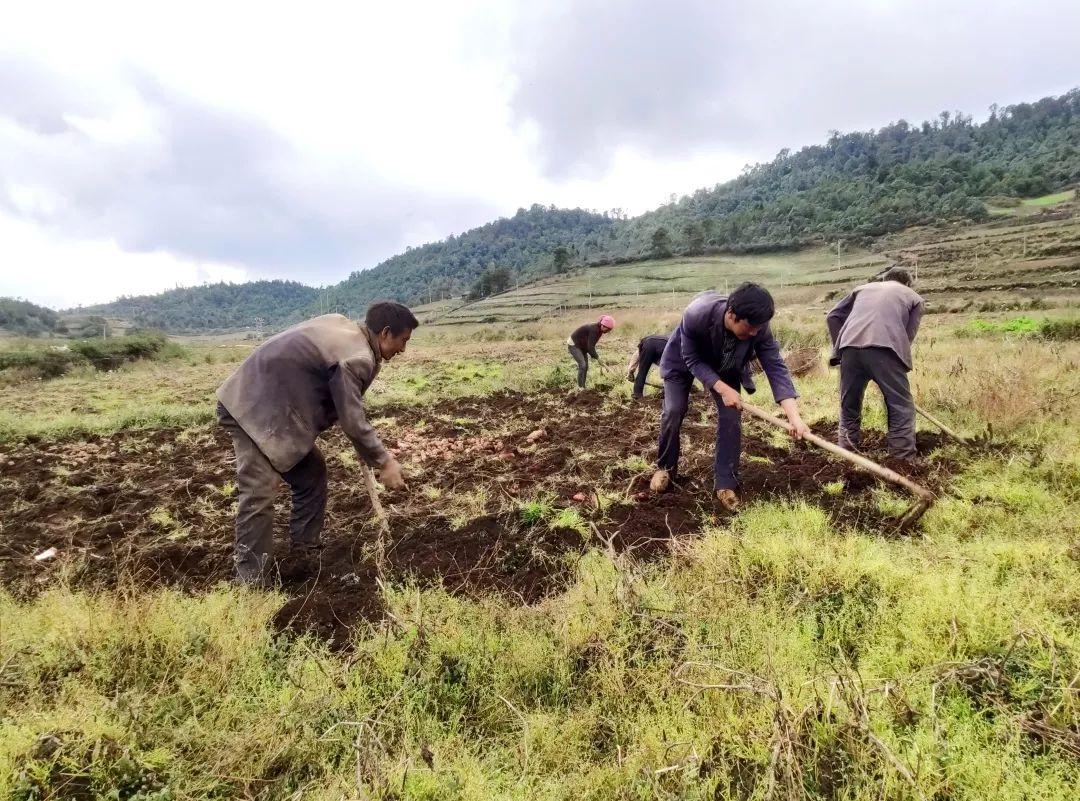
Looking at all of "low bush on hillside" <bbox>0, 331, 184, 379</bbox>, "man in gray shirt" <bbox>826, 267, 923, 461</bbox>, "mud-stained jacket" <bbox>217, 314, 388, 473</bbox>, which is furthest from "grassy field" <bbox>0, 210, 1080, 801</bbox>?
"low bush on hillside" <bbox>0, 331, 184, 379</bbox>

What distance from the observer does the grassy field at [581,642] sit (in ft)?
5.61

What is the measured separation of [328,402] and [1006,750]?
3356 millimetres

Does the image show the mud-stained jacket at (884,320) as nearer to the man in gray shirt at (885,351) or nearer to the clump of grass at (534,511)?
the man in gray shirt at (885,351)

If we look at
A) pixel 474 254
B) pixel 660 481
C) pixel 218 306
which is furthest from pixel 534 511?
pixel 218 306

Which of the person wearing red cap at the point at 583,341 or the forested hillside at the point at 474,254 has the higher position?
the forested hillside at the point at 474,254

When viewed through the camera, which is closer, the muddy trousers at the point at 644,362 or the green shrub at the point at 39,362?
the muddy trousers at the point at 644,362

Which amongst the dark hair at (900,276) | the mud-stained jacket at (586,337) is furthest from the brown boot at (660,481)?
the mud-stained jacket at (586,337)

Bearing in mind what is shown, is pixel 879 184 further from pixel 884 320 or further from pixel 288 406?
pixel 288 406

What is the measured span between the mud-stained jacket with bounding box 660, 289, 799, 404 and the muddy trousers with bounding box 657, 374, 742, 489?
21 centimetres

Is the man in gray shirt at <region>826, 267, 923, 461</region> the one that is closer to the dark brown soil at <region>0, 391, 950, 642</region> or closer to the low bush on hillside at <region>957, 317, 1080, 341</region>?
the dark brown soil at <region>0, 391, 950, 642</region>

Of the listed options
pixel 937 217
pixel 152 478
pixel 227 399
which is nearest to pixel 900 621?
pixel 227 399

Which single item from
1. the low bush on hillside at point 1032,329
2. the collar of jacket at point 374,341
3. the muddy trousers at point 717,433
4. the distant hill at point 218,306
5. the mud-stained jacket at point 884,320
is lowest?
the low bush on hillside at point 1032,329

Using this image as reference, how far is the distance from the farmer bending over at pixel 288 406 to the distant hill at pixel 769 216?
57.9 meters

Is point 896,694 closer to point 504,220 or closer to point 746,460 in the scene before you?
point 746,460
